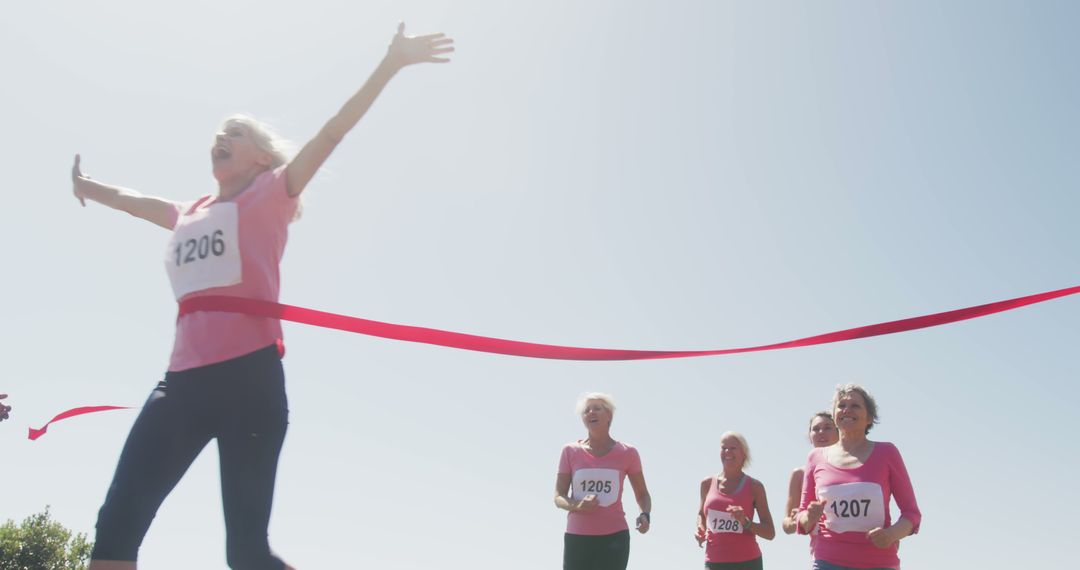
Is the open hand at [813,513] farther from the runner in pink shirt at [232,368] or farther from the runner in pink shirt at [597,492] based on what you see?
the runner in pink shirt at [232,368]

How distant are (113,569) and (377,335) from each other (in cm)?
121

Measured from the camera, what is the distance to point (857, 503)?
5430mm

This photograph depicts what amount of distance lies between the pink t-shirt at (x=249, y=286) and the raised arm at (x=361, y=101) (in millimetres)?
96

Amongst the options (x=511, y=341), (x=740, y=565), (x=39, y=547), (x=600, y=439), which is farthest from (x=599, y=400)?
(x=39, y=547)

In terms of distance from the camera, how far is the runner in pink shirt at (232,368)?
8.86 ft

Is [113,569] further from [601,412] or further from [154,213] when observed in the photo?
[601,412]

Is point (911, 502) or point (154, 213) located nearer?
point (154, 213)

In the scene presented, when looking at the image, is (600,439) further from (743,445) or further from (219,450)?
(219,450)

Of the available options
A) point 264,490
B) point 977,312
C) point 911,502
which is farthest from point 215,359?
point 911,502

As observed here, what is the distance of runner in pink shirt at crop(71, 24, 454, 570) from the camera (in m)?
2.70

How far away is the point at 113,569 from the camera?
264 cm

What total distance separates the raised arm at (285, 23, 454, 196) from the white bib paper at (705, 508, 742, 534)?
607 centimetres

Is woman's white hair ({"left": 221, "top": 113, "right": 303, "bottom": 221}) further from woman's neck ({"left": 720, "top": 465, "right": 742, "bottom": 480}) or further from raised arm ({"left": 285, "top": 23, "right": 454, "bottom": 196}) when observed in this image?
woman's neck ({"left": 720, "top": 465, "right": 742, "bottom": 480})

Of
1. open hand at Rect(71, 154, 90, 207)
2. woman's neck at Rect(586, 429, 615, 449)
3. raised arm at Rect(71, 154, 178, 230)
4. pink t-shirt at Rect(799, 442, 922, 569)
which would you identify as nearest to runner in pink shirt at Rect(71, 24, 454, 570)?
raised arm at Rect(71, 154, 178, 230)
